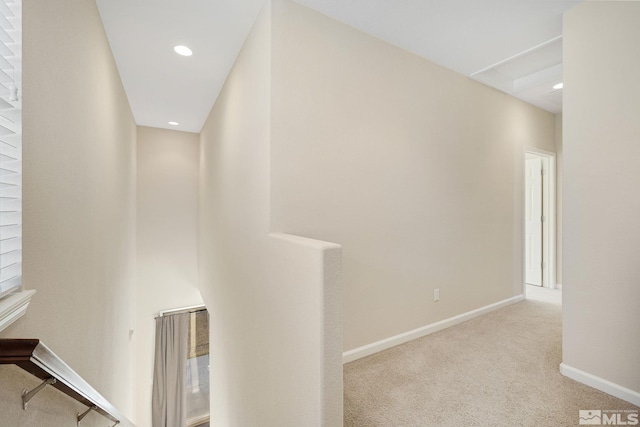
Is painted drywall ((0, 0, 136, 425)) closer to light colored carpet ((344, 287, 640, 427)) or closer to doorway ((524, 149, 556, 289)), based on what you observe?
light colored carpet ((344, 287, 640, 427))

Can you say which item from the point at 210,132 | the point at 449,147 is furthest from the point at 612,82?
the point at 210,132

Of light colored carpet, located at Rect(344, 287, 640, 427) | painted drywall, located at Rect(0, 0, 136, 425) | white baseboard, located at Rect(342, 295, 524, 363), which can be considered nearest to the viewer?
painted drywall, located at Rect(0, 0, 136, 425)

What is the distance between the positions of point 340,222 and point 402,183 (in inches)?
29.9

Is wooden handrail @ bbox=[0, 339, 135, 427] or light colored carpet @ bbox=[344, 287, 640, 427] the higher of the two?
wooden handrail @ bbox=[0, 339, 135, 427]

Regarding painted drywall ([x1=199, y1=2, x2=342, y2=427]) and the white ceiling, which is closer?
painted drywall ([x1=199, y1=2, x2=342, y2=427])

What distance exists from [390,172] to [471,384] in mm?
1693

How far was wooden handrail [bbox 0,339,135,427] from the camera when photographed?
789mm

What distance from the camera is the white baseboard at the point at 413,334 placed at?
2305mm

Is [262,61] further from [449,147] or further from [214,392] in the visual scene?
[214,392]

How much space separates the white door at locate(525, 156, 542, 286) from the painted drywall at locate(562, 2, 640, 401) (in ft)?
8.86

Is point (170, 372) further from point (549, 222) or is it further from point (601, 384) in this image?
point (549, 222)

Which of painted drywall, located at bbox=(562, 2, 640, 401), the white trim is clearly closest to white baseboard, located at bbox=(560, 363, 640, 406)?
painted drywall, located at bbox=(562, 2, 640, 401)

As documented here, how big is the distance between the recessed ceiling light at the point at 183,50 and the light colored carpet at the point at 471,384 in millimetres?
3153

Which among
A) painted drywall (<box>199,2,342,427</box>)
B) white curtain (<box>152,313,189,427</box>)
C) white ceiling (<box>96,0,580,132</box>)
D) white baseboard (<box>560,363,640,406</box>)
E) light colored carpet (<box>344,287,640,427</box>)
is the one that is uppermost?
white ceiling (<box>96,0,580,132</box>)
